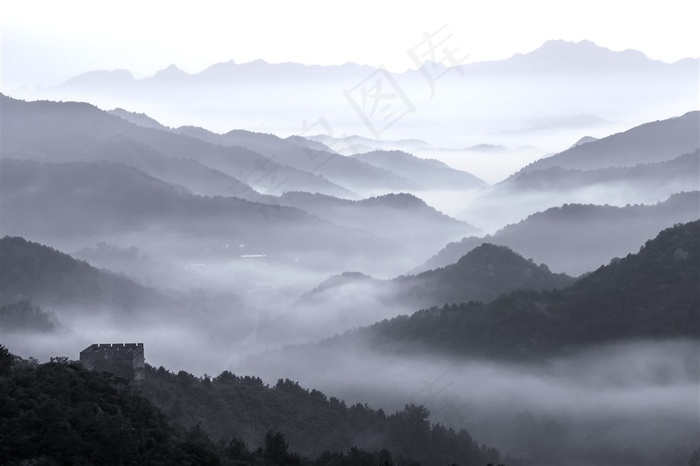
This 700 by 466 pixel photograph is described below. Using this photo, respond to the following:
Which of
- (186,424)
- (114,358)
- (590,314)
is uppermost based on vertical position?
(590,314)

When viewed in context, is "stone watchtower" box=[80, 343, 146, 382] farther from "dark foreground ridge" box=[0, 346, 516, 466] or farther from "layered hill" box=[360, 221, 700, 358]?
"layered hill" box=[360, 221, 700, 358]

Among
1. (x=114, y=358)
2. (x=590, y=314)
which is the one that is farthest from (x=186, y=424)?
(x=590, y=314)

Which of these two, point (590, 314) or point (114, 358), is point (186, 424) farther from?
point (590, 314)

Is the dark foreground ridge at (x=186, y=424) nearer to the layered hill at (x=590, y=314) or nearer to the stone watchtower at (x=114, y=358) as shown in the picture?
the stone watchtower at (x=114, y=358)

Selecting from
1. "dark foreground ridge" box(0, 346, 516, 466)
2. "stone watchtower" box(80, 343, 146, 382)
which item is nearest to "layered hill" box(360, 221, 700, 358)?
"dark foreground ridge" box(0, 346, 516, 466)

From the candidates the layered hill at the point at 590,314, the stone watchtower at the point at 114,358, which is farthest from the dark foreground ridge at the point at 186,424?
the layered hill at the point at 590,314

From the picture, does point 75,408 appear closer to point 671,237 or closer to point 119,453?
point 119,453

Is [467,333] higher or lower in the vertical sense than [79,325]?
lower

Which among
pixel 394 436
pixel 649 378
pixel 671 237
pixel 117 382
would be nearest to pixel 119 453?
pixel 117 382
